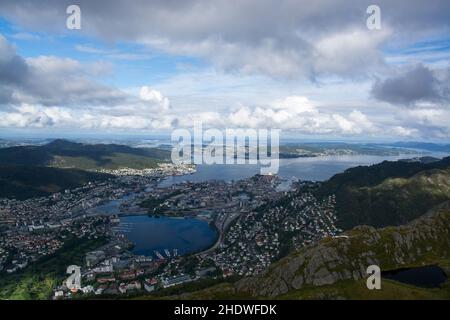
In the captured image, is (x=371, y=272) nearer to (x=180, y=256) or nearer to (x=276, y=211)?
(x=180, y=256)

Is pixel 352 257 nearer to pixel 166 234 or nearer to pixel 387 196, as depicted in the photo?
pixel 166 234

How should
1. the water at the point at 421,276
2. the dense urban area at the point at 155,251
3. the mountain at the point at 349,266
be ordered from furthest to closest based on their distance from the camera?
the dense urban area at the point at 155,251, the water at the point at 421,276, the mountain at the point at 349,266

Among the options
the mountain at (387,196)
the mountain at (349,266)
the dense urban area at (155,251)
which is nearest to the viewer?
the mountain at (349,266)

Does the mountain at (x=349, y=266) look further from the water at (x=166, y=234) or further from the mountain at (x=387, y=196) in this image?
the mountain at (x=387, y=196)

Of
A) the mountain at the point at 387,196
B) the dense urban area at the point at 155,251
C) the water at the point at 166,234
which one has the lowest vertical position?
the water at the point at 166,234

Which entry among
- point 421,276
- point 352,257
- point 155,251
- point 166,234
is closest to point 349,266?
point 352,257

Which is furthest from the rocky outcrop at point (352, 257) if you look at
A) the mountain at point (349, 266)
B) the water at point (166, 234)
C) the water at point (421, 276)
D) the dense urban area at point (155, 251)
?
the water at point (166, 234)

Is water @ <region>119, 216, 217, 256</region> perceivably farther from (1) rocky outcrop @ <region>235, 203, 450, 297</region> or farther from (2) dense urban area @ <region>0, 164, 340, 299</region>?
(1) rocky outcrop @ <region>235, 203, 450, 297</region>
